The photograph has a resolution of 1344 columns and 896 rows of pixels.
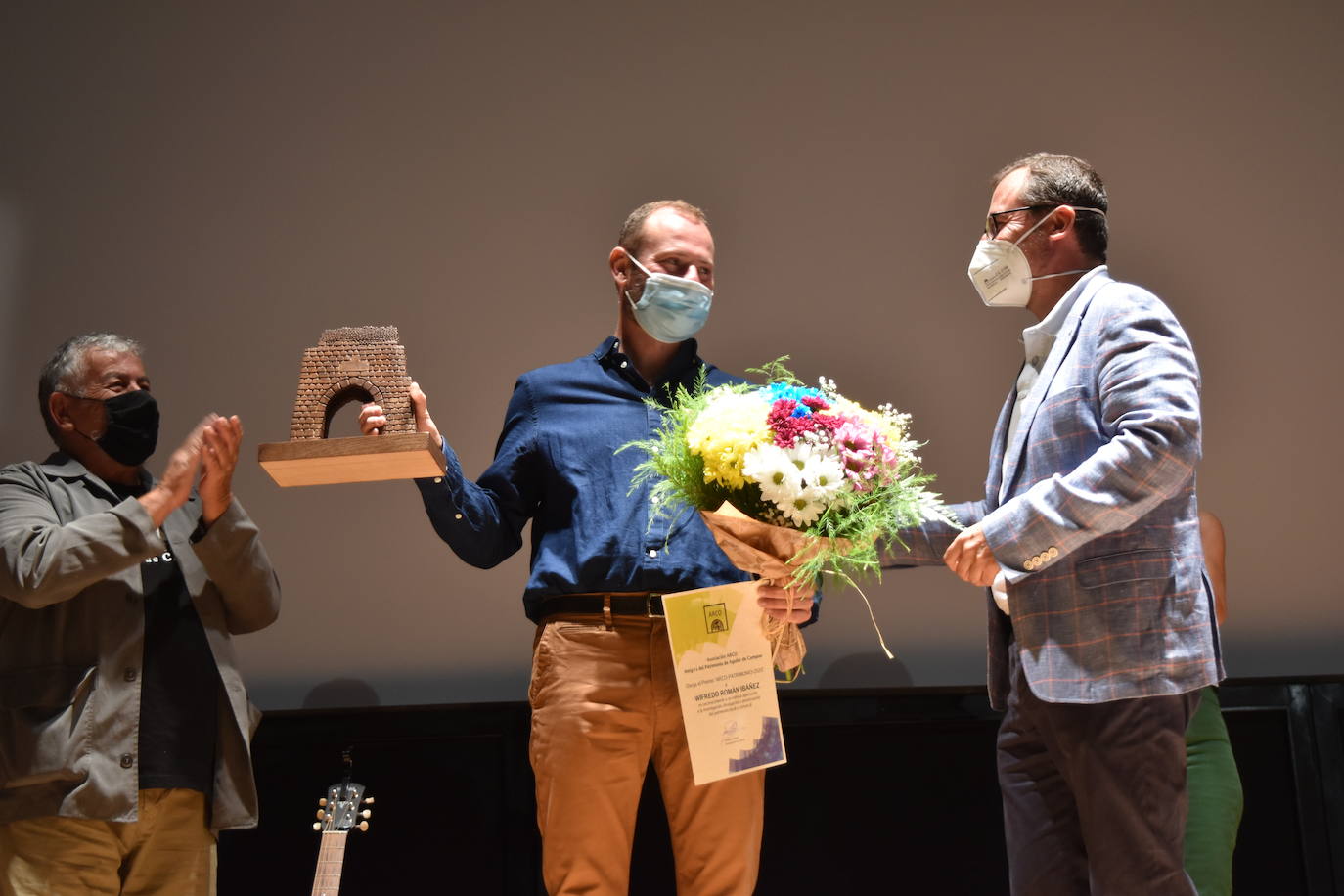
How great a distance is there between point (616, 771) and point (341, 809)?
3.52 ft

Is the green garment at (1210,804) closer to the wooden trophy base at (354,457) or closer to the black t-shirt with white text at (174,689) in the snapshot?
the wooden trophy base at (354,457)

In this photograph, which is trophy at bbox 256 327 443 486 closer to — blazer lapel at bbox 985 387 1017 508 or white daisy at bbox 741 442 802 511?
white daisy at bbox 741 442 802 511

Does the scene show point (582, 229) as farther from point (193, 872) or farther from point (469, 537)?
point (193, 872)

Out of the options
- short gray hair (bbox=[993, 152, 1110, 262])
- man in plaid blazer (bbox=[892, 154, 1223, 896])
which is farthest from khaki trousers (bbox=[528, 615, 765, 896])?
short gray hair (bbox=[993, 152, 1110, 262])

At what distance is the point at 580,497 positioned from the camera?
2879 millimetres

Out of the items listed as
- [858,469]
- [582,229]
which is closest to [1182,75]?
[582,229]

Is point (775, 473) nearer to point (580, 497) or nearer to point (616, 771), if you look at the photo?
point (580, 497)

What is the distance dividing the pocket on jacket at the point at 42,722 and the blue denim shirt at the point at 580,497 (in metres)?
0.85

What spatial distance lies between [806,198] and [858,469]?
1.82 m

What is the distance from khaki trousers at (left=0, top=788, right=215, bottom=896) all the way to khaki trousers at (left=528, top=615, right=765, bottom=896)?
79 centimetres

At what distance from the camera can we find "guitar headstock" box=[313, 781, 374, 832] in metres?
3.33

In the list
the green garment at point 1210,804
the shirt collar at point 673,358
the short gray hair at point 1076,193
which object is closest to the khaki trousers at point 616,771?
the shirt collar at point 673,358

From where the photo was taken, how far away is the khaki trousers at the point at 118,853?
2627mm

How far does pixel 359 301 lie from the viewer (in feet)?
13.0
